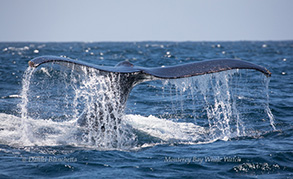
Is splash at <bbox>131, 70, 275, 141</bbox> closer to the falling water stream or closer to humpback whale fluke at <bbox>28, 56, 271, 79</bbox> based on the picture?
the falling water stream

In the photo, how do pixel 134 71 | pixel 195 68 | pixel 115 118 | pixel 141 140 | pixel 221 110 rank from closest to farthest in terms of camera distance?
1. pixel 195 68
2. pixel 134 71
3. pixel 115 118
4. pixel 141 140
5. pixel 221 110

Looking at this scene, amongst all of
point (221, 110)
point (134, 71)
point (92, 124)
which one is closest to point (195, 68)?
point (134, 71)

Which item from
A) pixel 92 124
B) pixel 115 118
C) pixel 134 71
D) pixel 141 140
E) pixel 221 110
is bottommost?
pixel 141 140

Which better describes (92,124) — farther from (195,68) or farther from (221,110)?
(221,110)

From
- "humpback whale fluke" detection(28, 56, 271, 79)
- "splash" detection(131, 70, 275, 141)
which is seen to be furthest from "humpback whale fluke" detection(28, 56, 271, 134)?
"splash" detection(131, 70, 275, 141)

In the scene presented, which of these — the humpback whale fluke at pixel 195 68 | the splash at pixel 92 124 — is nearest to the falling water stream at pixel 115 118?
the splash at pixel 92 124

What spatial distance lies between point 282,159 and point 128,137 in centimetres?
269

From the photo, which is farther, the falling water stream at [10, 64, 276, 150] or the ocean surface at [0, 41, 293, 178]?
the falling water stream at [10, 64, 276, 150]

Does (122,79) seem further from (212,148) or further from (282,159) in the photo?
(282,159)

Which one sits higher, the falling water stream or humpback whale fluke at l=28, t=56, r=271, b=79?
humpback whale fluke at l=28, t=56, r=271, b=79

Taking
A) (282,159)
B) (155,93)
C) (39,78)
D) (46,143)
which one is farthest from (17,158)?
(39,78)

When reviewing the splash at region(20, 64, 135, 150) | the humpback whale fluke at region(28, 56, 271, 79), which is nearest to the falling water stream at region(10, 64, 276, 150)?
the splash at region(20, 64, 135, 150)

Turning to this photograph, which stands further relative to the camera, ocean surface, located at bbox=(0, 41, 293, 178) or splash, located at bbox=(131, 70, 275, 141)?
splash, located at bbox=(131, 70, 275, 141)

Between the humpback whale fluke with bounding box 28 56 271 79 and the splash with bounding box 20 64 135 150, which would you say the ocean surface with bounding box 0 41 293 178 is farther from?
the humpback whale fluke with bounding box 28 56 271 79
